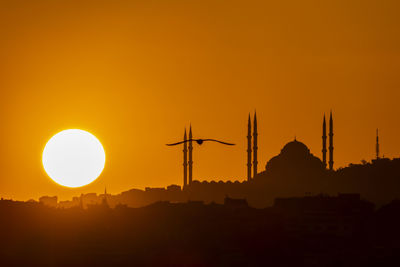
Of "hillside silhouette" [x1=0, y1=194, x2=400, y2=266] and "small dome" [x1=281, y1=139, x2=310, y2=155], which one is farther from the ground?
"small dome" [x1=281, y1=139, x2=310, y2=155]

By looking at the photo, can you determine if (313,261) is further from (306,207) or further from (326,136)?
(326,136)

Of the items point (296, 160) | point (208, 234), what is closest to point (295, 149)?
point (296, 160)

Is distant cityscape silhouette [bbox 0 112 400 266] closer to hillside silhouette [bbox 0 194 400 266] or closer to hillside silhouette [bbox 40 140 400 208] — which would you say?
hillside silhouette [bbox 0 194 400 266]

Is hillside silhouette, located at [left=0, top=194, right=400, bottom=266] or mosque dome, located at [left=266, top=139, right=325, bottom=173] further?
mosque dome, located at [left=266, top=139, right=325, bottom=173]

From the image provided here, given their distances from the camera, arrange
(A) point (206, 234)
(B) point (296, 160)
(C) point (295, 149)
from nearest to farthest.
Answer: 1. (A) point (206, 234)
2. (C) point (295, 149)
3. (B) point (296, 160)

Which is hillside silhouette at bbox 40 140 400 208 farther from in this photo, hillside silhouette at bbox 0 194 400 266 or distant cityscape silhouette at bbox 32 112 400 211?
hillside silhouette at bbox 0 194 400 266

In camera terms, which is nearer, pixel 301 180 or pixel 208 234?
pixel 208 234

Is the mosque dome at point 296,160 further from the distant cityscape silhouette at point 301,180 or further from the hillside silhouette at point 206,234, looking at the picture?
the hillside silhouette at point 206,234

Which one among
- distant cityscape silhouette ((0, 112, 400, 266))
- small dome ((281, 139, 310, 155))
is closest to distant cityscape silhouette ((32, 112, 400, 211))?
small dome ((281, 139, 310, 155))

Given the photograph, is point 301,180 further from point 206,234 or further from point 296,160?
point 206,234
